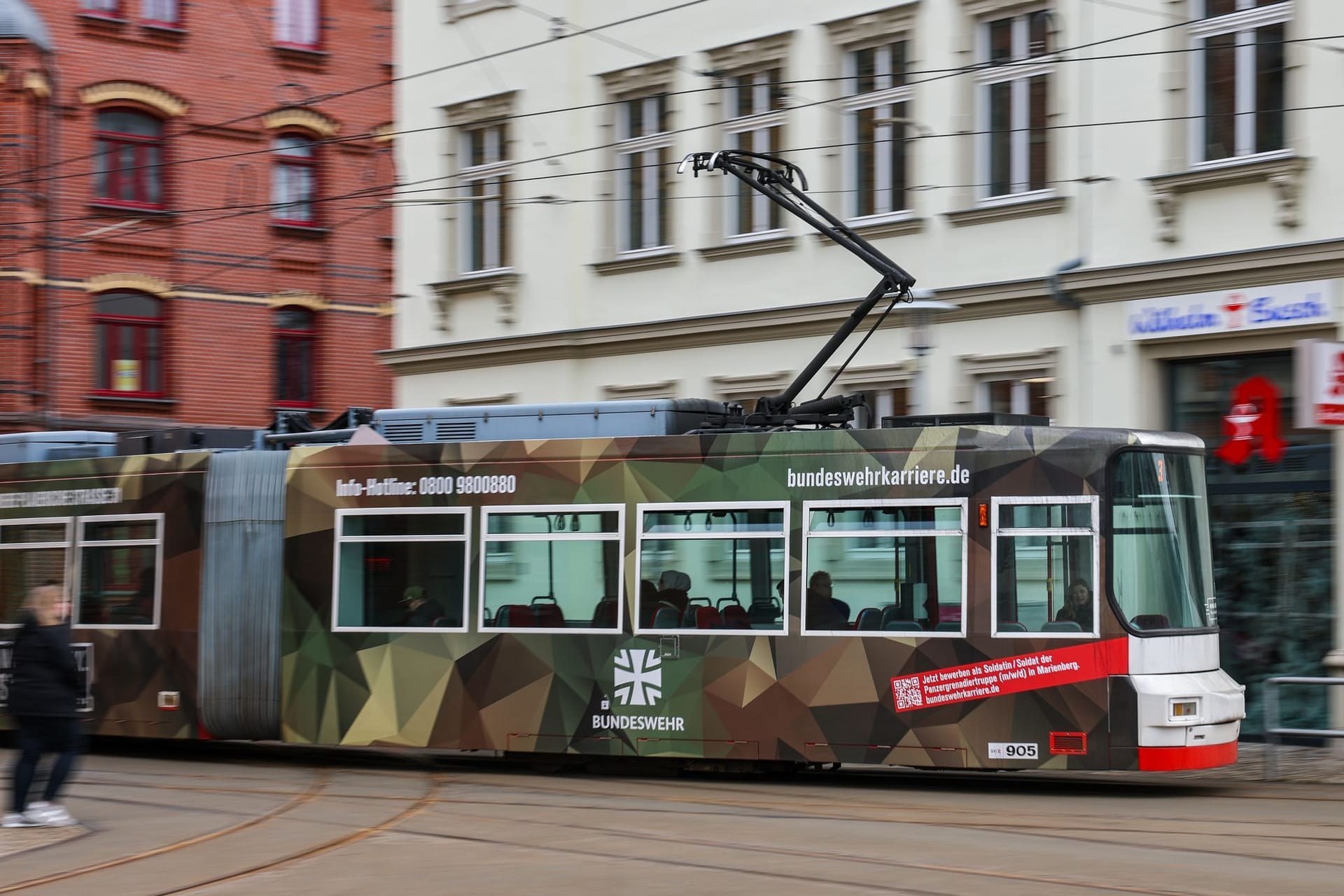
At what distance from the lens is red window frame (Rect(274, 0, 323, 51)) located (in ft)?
106

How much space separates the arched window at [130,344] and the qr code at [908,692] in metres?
20.8

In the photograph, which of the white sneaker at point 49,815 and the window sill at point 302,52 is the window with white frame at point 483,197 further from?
the white sneaker at point 49,815

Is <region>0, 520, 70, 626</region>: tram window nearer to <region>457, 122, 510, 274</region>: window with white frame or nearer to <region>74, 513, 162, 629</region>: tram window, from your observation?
<region>74, 513, 162, 629</region>: tram window

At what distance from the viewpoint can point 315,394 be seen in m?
33.1

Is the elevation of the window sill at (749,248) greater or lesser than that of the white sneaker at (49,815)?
greater

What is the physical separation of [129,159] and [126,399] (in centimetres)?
395

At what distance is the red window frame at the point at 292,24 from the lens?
32.4m

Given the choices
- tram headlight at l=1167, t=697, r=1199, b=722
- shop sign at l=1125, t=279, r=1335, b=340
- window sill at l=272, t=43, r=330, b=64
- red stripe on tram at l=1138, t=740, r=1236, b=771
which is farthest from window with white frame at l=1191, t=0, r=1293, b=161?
window sill at l=272, t=43, r=330, b=64

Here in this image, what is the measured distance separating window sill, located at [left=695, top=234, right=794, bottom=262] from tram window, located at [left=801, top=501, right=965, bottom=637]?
774 centimetres

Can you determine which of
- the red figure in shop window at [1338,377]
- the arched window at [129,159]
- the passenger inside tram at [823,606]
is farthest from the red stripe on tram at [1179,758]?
the arched window at [129,159]

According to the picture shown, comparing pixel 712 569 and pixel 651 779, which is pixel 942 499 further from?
pixel 651 779

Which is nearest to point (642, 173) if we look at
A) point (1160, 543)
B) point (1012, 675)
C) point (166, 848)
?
point (1160, 543)

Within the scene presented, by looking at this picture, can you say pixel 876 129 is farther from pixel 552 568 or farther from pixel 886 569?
pixel 886 569

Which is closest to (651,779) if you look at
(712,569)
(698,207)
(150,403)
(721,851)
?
(712,569)
